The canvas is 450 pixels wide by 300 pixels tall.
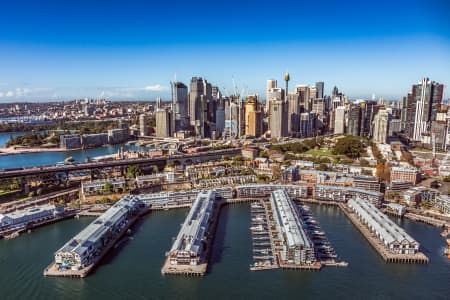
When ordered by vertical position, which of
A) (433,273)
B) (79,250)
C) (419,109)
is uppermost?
(419,109)

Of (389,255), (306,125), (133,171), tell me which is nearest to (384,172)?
(389,255)

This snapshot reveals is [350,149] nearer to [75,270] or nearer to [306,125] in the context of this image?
[306,125]

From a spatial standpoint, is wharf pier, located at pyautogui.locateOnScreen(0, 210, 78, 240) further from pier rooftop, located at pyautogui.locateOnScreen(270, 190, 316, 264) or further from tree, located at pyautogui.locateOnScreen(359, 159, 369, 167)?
tree, located at pyautogui.locateOnScreen(359, 159, 369, 167)

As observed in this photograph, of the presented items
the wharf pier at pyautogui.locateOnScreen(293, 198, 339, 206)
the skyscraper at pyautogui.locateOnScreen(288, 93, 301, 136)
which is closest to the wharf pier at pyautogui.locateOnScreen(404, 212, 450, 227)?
the wharf pier at pyautogui.locateOnScreen(293, 198, 339, 206)

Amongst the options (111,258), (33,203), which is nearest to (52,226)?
(33,203)

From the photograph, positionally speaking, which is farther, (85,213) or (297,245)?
(85,213)

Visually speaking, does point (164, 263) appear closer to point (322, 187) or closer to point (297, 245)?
point (297, 245)

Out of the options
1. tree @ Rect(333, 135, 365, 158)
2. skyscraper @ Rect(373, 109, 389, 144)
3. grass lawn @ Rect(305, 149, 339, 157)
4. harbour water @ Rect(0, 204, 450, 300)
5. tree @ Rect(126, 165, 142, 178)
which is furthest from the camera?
skyscraper @ Rect(373, 109, 389, 144)
